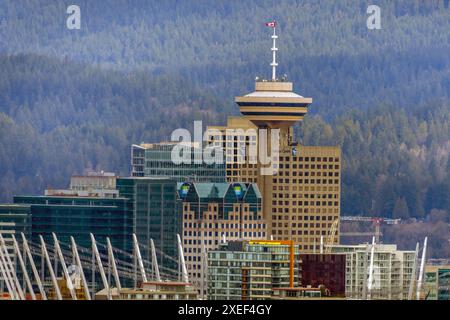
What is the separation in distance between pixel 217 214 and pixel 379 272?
74.7 ft

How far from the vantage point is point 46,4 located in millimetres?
106562

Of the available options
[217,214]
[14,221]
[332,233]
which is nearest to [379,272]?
[14,221]

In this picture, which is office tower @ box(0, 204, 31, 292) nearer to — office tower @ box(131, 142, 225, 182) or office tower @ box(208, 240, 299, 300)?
office tower @ box(131, 142, 225, 182)

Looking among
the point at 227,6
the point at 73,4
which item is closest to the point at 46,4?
the point at 73,4

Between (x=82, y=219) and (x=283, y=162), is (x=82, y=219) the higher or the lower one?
the lower one

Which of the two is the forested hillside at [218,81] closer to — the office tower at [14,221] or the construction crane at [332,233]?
the construction crane at [332,233]

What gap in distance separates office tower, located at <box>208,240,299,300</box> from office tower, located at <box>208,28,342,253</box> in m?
33.7

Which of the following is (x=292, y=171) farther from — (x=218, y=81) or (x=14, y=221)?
(x=14, y=221)

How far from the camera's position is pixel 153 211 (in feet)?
299

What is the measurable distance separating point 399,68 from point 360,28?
9.20 ft

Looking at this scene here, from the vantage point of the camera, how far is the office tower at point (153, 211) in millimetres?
89438

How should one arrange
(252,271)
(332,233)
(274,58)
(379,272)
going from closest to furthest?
(252,271)
(379,272)
(332,233)
(274,58)

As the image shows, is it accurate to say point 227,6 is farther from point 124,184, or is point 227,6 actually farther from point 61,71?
Result: point 124,184

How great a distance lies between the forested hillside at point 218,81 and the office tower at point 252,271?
33.1 m
